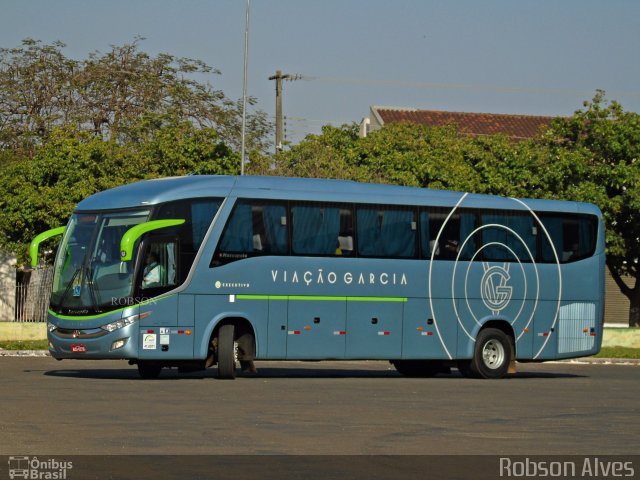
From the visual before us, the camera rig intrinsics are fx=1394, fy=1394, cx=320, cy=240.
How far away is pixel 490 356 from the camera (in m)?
26.8

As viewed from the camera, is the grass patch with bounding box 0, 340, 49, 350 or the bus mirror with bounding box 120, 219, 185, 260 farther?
the grass patch with bounding box 0, 340, 49, 350

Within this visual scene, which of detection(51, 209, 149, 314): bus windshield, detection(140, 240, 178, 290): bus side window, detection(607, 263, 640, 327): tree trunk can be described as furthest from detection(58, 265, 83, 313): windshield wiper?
detection(607, 263, 640, 327): tree trunk

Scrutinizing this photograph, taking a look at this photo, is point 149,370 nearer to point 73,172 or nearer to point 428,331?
point 428,331

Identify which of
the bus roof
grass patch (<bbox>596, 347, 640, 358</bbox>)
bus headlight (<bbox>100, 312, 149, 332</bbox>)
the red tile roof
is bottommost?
grass patch (<bbox>596, 347, 640, 358</bbox>)

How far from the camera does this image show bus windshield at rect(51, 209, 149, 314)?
2306 cm

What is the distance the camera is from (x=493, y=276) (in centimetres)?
2688

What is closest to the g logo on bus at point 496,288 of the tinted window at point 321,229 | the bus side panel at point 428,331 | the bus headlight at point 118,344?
the bus side panel at point 428,331

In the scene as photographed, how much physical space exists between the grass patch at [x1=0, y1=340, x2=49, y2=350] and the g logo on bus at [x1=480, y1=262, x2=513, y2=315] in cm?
1200

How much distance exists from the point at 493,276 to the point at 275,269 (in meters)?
4.86

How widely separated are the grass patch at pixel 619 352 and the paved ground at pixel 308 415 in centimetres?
1089

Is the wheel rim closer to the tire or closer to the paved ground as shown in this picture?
the tire

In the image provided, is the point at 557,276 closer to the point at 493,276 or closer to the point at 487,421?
the point at 493,276

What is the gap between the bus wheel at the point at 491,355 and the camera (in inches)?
1048

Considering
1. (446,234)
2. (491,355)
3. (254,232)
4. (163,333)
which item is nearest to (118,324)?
(163,333)
